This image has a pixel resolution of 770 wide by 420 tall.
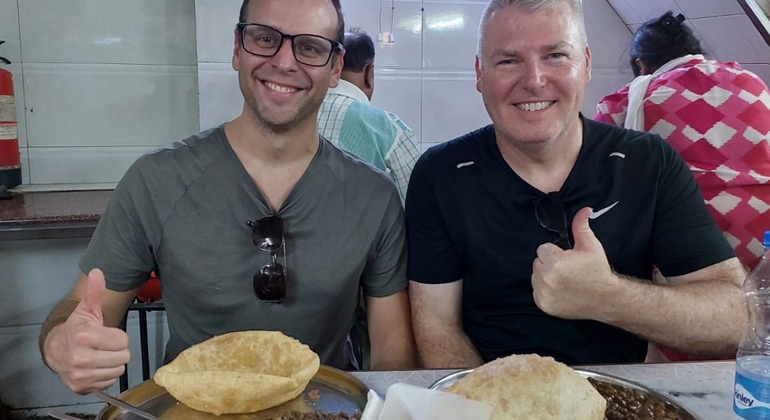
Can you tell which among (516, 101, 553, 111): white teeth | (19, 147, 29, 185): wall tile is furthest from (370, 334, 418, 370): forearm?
(19, 147, 29, 185): wall tile

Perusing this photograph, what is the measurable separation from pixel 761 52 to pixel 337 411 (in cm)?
282

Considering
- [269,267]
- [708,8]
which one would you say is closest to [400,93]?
[708,8]

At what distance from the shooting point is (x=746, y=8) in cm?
276

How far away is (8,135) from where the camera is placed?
102 inches

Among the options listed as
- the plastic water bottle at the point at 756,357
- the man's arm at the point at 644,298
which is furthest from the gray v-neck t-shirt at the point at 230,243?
the plastic water bottle at the point at 756,357

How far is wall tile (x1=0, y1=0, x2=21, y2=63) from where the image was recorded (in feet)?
8.86

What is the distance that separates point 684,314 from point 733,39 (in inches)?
83.9

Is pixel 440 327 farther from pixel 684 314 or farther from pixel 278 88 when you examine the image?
pixel 278 88

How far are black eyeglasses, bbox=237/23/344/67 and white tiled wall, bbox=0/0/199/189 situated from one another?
1.49m

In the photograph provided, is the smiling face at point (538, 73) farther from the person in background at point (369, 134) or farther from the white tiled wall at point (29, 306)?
the white tiled wall at point (29, 306)

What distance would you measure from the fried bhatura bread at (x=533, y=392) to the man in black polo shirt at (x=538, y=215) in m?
0.58

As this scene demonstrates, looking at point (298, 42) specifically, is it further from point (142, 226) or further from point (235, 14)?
point (235, 14)

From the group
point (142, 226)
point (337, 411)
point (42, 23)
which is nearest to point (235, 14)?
point (42, 23)

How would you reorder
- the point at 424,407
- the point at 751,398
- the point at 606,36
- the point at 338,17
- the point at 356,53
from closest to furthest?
1. the point at 424,407
2. the point at 751,398
3. the point at 338,17
4. the point at 356,53
5. the point at 606,36
